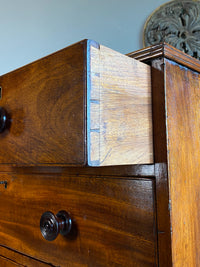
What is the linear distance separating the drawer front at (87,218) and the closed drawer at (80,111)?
10cm

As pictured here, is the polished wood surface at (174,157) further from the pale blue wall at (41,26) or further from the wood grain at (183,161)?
the pale blue wall at (41,26)

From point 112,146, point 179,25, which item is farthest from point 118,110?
point 179,25

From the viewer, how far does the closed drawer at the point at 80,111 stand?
351mm

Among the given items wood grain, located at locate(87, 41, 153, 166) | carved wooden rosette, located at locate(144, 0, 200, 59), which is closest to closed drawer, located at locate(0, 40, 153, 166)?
wood grain, located at locate(87, 41, 153, 166)

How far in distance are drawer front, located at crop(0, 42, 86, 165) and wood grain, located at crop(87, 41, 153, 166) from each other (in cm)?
2

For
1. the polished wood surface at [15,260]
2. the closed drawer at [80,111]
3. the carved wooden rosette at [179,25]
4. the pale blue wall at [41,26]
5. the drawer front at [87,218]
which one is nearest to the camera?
the closed drawer at [80,111]

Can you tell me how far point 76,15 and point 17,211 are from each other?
1133mm

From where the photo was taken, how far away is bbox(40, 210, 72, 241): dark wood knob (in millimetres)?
478

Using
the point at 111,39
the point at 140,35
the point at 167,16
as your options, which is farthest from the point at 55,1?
the point at 167,16

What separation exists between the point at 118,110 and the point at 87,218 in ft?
0.80

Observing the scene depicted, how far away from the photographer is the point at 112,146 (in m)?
0.38

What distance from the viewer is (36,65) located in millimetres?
430

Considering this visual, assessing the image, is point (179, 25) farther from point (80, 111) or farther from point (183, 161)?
point (80, 111)

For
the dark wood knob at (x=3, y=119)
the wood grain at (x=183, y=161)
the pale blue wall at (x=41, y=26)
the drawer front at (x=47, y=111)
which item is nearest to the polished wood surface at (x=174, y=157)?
the wood grain at (x=183, y=161)
